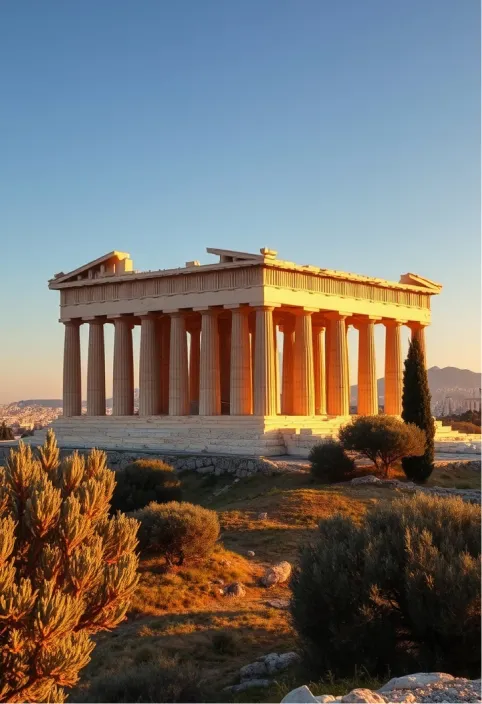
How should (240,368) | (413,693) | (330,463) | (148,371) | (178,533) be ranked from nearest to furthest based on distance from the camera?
(413,693), (178,533), (330,463), (240,368), (148,371)

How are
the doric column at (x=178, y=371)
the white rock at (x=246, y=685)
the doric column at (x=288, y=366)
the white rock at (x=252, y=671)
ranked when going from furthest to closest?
1. the doric column at (x=288, y=366)
2. the doric column at (x=178, y=371)
3. the white rock at (x=252, y=671)
4. the white rock at (x=246, y=685)

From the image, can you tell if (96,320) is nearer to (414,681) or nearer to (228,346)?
(228,346)

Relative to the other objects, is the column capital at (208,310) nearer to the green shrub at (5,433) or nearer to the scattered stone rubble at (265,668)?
the green shrub at (5,433)

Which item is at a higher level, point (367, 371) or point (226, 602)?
point (367, 371)

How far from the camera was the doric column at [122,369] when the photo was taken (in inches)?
2109

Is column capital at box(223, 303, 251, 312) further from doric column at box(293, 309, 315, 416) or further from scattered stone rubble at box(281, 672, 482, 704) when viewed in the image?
scattered stone rubble at box(281, 672, 482, 704)

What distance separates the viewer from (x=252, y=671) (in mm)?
15586

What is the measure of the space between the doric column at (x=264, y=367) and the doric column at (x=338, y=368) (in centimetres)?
675

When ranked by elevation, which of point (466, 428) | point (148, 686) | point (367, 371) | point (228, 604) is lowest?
point (228, 604)

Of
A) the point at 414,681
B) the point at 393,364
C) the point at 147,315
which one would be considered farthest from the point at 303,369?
the point at 414,681

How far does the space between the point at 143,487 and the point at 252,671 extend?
17044 mm

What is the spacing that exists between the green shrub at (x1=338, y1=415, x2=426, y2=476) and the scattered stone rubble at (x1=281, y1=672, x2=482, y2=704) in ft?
78.4

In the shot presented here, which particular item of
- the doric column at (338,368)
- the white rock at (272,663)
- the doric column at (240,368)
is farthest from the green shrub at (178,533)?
the doric column at (338,368)

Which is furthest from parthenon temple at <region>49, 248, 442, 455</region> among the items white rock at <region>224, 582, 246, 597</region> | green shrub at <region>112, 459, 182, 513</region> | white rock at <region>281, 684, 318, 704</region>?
white rock at <region>281, 684, 318, 704</region>
